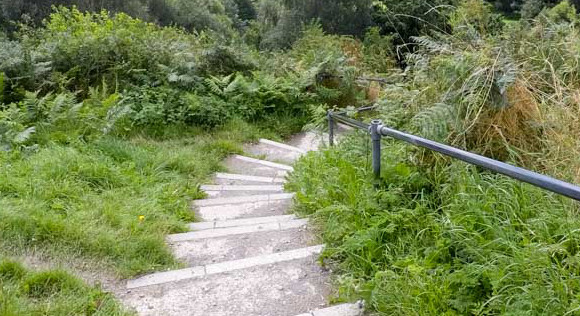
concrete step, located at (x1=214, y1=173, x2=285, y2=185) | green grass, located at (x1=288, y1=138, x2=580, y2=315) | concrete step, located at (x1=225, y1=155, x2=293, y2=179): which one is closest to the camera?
green grass, located at (x1=288, y1=138, x2=580, y2=315)

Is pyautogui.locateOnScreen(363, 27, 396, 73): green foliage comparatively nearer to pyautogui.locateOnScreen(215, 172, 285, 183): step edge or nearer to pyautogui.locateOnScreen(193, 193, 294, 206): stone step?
pyautogui.locateOnScreen(215, 172, 285, 183): step edge

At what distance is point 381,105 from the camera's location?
379 centimetres

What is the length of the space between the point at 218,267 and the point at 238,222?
0.92m

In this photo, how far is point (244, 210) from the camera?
3824 millimetres

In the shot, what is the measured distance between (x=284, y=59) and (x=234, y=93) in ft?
8.02

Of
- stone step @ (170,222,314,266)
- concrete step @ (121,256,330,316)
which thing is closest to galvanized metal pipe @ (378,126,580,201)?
concrete step @ (121,256,330,316)

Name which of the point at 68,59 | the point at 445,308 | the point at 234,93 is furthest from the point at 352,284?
the point at 68,59

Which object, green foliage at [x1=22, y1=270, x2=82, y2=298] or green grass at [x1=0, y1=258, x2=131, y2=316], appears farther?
green foliage at [x1=22, y1=270, x2=82, y2=298]

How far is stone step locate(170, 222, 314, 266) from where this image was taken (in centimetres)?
279

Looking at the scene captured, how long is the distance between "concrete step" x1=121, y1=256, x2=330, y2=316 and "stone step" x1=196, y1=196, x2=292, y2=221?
116 centimetres

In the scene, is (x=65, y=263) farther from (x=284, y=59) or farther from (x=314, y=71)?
(x=284, y=59)

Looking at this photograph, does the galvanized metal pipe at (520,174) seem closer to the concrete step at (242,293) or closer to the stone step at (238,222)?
the concrete step at (242,293)

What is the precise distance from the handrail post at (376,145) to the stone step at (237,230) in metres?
0.64

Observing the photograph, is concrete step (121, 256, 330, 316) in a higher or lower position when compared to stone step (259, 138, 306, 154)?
higher
